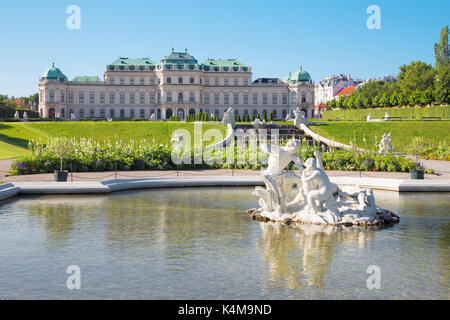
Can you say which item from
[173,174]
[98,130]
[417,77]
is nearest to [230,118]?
[98,130]

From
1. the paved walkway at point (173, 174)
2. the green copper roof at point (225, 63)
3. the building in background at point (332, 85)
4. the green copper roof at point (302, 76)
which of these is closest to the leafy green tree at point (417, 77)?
the green copper roof at point (302, 76)

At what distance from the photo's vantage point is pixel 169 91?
8969cm

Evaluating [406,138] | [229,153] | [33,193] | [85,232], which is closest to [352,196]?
[85,232]

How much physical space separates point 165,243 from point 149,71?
84.2m

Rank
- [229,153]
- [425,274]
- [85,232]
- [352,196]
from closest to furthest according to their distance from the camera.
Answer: [425,274]
[85,232]
[352,196]
[229,153]

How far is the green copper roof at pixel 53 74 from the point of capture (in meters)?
88.6

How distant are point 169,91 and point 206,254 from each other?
270 feet

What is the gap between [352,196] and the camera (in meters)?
12.8

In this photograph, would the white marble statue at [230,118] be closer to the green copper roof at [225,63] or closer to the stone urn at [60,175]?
the stone urn at [60,175]

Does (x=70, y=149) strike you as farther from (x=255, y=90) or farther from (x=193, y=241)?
(x=255, y=90)

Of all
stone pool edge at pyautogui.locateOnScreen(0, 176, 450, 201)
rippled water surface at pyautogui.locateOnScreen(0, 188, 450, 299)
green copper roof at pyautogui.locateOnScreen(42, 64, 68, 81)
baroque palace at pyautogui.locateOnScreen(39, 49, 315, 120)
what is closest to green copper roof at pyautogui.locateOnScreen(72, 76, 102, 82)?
baroque palace at pyautogui.locateOnScreen(39, 49, 315, 120)

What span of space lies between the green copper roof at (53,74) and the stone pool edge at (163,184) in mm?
76928

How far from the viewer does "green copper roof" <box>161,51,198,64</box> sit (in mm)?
89812
